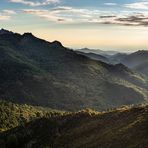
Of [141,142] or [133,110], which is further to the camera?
[133,110]

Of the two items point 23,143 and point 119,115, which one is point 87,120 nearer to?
point 119,115

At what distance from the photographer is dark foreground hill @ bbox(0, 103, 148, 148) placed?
13925 cm

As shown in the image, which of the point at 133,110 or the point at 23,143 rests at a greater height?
the point at 133,110

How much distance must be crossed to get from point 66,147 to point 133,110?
4402 cm

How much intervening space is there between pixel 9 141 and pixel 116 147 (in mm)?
68609

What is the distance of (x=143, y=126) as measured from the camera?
146m

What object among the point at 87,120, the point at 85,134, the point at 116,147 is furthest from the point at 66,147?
the point at 87,120

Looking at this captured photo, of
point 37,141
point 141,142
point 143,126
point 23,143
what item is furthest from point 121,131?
point 23,143

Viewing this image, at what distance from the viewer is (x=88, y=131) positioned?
165250 millimetres

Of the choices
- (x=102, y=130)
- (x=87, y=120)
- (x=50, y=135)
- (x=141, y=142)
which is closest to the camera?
(x=141, y=142)

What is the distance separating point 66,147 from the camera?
490ft

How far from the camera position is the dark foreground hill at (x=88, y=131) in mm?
139250

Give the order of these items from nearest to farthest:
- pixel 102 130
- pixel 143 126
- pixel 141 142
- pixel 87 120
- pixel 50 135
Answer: pixel 141 142 → pixel 143 126 → pixel 102 130 → pixel 50 135 → pixel 87 120

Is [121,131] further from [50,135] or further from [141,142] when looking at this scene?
[50,135]
